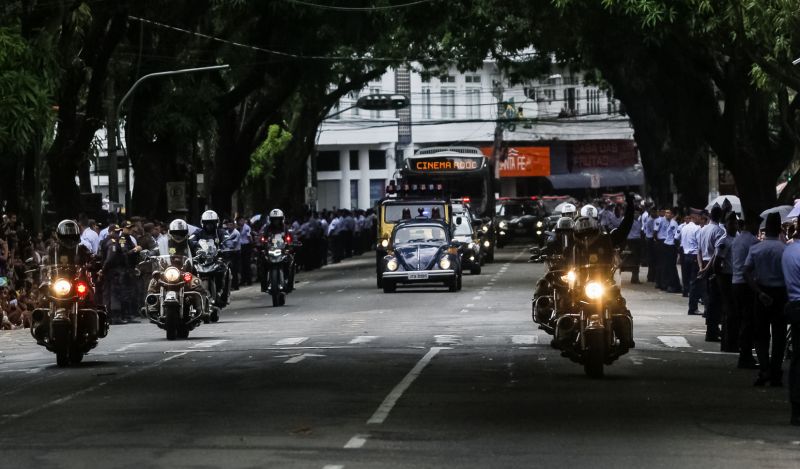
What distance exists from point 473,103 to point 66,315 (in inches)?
3422

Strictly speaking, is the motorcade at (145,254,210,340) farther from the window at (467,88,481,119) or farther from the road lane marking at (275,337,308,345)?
the window at (467,88,481,119)

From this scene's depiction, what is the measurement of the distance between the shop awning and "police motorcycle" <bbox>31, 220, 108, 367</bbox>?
81.8m

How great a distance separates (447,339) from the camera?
82.7ft

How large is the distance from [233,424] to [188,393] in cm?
275

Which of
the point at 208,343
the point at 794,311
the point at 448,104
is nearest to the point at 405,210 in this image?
the point at 208,343

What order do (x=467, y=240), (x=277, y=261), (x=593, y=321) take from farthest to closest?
(x=467, y=240)
(x=277, y=261)
(x=593, y=321)

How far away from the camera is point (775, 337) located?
18.4 meters

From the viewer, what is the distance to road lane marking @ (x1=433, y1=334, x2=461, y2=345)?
24.4 metres

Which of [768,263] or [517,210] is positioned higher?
[517,210]

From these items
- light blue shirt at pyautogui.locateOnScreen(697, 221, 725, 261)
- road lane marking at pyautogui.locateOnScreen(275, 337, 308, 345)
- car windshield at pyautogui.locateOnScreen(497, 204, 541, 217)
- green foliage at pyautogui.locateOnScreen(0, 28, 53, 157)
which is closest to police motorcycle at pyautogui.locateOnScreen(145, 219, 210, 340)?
road lane marking at pyautogui.locateOnScreen(275, 337, 308, 345)

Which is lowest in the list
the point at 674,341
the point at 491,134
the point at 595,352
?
the point at 674,341

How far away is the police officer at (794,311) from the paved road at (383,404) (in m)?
0.27

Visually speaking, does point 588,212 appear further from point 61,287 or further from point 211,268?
point 211,268

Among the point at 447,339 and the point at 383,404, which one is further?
the point at 447,339
